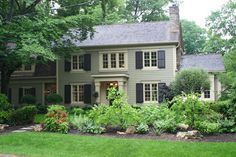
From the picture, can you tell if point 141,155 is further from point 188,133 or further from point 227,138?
point 227,138

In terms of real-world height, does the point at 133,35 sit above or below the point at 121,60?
above

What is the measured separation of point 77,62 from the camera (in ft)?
106

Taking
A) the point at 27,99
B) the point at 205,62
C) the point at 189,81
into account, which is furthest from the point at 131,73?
the point at 27,99

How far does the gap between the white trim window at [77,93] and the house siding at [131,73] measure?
0.48 metres

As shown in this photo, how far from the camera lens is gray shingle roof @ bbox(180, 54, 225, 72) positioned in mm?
33344

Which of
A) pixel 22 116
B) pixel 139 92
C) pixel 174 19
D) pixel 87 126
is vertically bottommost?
pixel 87 126

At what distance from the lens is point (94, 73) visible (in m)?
31.4

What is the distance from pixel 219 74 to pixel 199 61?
3680mm

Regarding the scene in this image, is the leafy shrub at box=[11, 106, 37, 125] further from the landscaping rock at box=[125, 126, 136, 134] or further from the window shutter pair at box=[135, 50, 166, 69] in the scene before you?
the window shutter pair at box=[135, 50, 166, 69]

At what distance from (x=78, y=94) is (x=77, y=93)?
13cm

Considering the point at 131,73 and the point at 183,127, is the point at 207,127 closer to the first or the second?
the point at 183,127

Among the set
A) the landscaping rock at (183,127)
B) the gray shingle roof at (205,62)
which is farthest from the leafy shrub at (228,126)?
the gray shingle roof at (205,62)

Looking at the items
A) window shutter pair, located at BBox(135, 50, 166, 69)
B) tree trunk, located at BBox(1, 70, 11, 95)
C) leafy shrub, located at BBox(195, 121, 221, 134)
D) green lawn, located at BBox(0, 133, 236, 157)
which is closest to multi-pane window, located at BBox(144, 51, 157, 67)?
window shutter pair, located at BBox(135, 50, 166, 69)

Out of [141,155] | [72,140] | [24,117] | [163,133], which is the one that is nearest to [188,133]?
[163,133]
